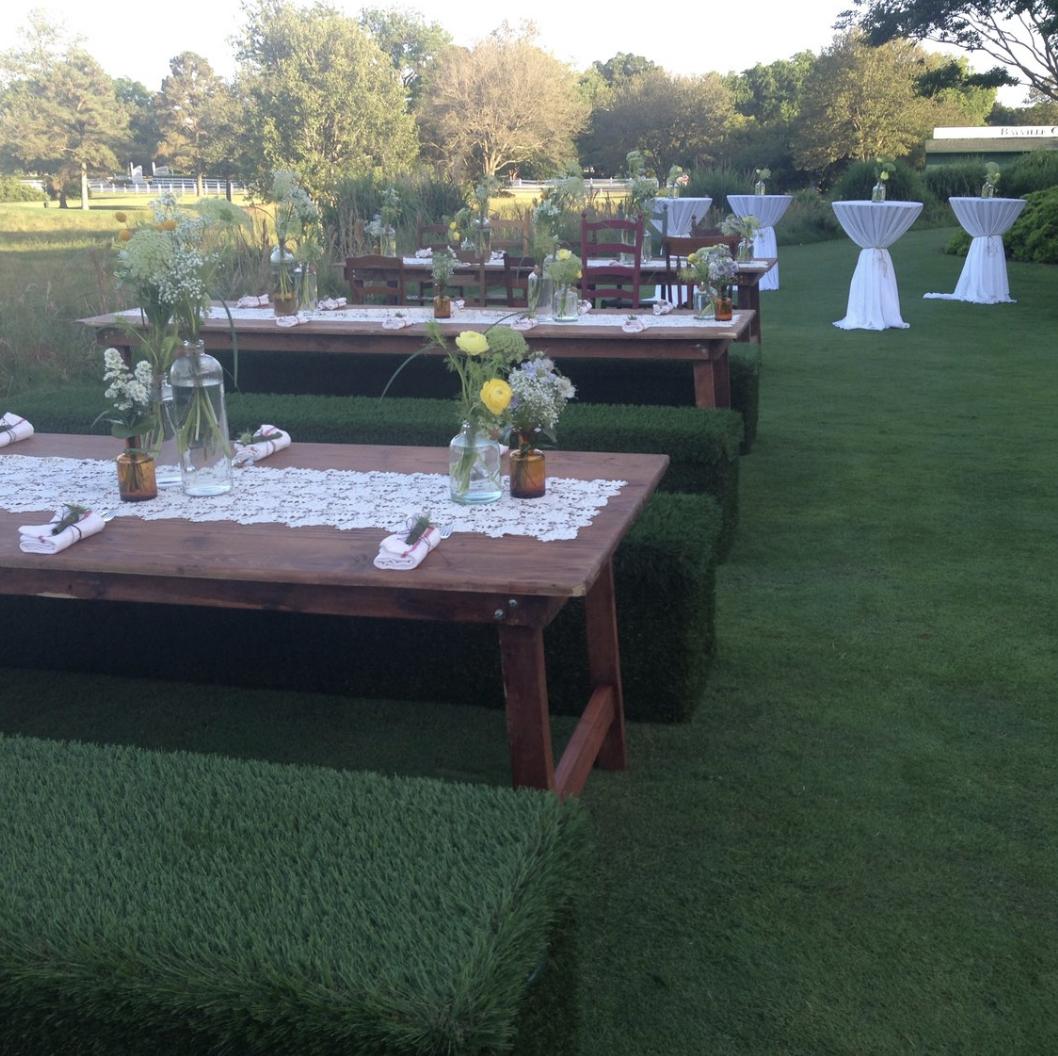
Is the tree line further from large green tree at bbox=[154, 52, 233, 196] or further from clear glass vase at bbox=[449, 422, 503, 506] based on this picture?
clear glass vase at bbox=[449, 422, 503, 506]

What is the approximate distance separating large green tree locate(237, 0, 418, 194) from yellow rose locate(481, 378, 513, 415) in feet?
116

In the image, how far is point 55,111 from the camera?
4041cm

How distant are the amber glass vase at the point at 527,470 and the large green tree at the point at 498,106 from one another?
38.1m

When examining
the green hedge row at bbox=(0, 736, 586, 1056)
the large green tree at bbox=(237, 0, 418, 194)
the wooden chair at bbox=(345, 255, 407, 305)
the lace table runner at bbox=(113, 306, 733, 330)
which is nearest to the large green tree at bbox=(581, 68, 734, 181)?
the large green tree at bbox=(237, 0, 418, 194)

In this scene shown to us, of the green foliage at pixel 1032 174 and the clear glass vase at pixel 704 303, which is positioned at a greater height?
the green foliage at pixel 1032 174

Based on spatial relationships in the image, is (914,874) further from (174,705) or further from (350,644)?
(174,705)

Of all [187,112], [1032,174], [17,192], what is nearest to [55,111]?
[17,192]

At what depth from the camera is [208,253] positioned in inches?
99.0

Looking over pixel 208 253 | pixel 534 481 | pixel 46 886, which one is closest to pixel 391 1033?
pixel 46 886

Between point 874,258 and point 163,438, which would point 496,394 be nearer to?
point 163,438

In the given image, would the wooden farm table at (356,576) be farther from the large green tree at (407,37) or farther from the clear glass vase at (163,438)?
the large green tree at (407,37)

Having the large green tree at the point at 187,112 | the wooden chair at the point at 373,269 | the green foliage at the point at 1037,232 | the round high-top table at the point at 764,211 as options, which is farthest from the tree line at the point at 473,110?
the wooden chair at the point at 373,269

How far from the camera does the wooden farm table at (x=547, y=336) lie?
17.1 ft

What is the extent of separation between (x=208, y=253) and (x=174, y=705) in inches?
54.8
